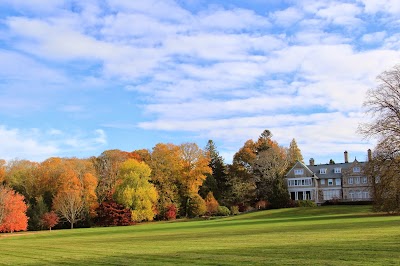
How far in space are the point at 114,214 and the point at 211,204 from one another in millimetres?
19124

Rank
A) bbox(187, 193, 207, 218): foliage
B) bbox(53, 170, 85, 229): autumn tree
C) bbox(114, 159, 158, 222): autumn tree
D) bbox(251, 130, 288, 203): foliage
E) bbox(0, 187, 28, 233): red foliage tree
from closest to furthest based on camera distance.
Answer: bbox(0, 187, 28, 233): red foliage tree
bbox(53, 170, 85, 229): autumn tree
bbox(114, 159, 158, 222): autumn tree
bbox(187, 193, 207, 218): foliage
bbox(251, 130, 288, 203): foliage

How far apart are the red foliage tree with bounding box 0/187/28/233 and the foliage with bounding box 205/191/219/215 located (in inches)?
1262

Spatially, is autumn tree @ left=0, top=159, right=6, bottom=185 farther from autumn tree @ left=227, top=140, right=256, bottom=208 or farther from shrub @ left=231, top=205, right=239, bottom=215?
autumn tree @ left=227, top=140, right=256, bottom=208

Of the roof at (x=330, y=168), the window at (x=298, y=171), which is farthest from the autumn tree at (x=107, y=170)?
the roof at (x=330, y=168)

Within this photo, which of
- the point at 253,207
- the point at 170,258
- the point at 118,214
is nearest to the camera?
the point at 170,258

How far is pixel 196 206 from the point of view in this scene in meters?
77.4

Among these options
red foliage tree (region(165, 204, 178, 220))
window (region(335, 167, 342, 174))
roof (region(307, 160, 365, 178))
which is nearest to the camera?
red foliage tree (region(165, 204, 178, 220))

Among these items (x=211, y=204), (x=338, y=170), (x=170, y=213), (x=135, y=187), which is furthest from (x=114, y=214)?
(x=338, y=170)

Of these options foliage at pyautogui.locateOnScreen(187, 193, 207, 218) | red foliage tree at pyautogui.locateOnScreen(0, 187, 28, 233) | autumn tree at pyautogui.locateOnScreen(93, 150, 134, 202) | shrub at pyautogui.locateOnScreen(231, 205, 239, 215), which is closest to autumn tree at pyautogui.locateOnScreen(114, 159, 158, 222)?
autumn tree at pyautogui.locateOnScreen(93, 150, 134, 202)

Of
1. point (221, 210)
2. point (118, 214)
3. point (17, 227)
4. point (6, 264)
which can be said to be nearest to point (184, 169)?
point (221, 210)

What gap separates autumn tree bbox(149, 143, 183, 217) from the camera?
259 ft

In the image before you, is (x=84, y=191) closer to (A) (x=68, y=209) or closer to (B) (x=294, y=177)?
(A) (x=68, y=209)

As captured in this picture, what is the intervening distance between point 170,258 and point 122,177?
60.2 meters

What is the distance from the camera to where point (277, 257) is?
13.5 m
